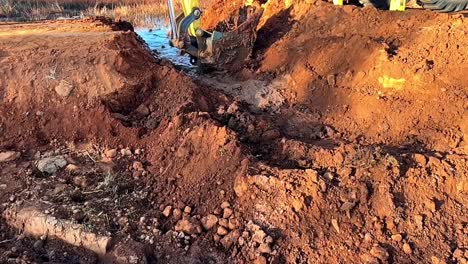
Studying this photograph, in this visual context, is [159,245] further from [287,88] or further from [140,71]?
[287,88]

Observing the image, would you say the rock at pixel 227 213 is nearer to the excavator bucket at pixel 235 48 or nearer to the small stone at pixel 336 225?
the small stone at pixel 336 225

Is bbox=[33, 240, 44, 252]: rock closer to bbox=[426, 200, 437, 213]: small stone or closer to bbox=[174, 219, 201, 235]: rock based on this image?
bbox=[174, 219, 201, 235]: rock

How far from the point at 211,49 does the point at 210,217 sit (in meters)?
3.18

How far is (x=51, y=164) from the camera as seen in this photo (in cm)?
432

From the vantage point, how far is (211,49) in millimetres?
6523

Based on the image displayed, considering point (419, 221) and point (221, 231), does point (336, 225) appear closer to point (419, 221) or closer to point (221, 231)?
point (419, 221)

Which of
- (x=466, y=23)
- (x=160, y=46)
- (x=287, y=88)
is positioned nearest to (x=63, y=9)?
(x=160, y=46)

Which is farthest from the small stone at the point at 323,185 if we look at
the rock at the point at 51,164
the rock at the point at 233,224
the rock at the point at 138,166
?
the rock at the point at 51,164

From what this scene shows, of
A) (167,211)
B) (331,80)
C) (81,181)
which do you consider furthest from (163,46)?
(167,211)

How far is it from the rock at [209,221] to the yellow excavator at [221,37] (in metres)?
3.07

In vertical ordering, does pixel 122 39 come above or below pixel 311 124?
above

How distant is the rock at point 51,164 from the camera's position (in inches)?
168

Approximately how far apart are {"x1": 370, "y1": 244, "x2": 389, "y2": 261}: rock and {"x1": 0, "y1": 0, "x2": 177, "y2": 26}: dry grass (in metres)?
8.21

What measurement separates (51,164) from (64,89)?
901 millimetres
